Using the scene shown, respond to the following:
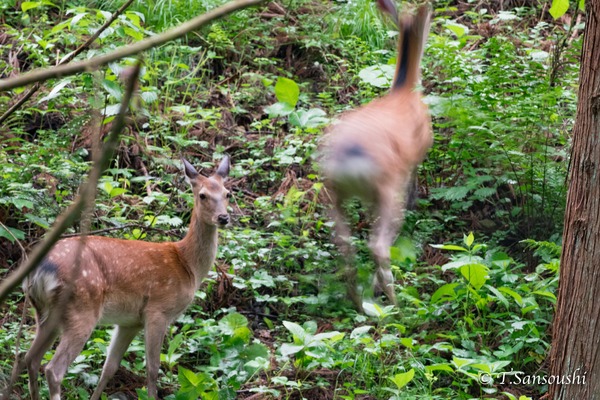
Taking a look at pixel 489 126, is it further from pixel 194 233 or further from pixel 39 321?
pixel 39 321

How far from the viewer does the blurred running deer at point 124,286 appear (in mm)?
5480

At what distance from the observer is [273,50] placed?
33.6 feet

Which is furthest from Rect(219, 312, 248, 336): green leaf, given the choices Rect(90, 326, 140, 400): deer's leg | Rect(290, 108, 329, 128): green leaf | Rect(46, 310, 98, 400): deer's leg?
Rect(290, 108, 329, 128): green leaf

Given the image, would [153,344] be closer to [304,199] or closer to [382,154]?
[304,199]

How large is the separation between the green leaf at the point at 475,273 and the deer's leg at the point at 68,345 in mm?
2474

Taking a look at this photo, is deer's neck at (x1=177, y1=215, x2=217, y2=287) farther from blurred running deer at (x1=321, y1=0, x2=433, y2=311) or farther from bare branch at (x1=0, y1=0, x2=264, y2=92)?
bare branch at (x1=0, y1=0, x2=264, y2=92)

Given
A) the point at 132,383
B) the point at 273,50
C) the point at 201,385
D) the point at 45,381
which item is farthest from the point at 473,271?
the point at 273,50

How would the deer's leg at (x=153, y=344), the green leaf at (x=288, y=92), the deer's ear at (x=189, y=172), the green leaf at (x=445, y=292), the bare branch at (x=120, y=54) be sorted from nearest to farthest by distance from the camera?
1. the bare branch at (x=120, y=54)
2. the deer's leg at (x=153, y=344)
3. the green leaf at (x=445, y=292)
4. the green leaf at (x=288, y=92)
5. the deer's ear at (x=189, y=172)

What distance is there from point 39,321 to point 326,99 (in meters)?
4.12

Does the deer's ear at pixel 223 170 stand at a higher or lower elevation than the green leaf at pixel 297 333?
higher

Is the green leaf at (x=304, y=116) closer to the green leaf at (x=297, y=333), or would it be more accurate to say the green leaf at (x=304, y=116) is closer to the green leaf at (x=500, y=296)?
the green leaf at (x=297, y=333)

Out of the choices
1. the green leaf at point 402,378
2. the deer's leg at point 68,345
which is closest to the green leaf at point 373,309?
the green leaf at point 402,378

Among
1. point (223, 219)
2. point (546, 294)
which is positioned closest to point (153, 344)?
point (223, 219)

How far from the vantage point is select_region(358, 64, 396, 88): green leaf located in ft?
22.8
